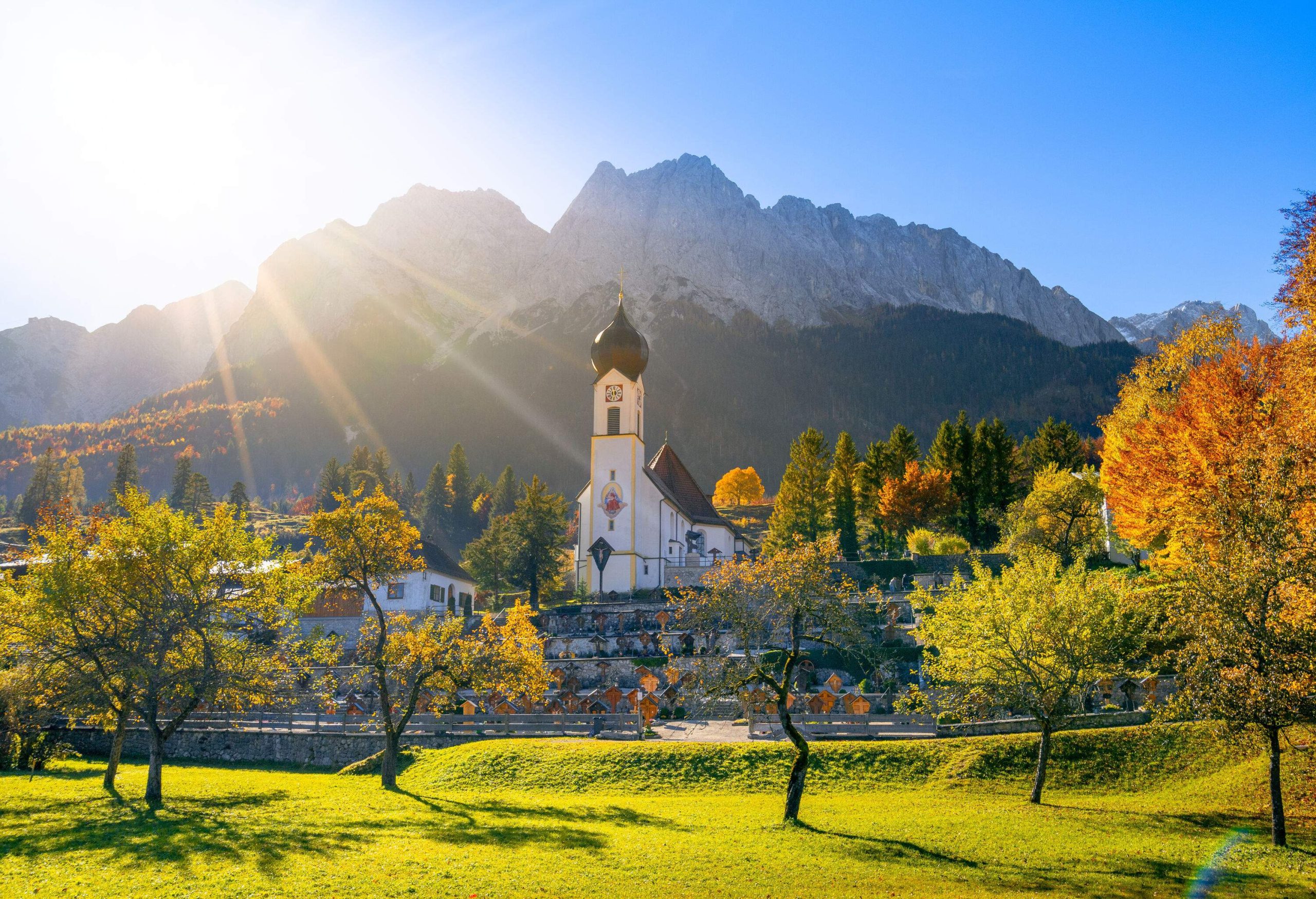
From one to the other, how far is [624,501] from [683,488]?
1239 cm

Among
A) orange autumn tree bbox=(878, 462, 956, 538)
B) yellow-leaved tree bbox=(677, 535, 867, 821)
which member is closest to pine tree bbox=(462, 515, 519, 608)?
orange autumn tree bbox=(878, 462, 956, 538)

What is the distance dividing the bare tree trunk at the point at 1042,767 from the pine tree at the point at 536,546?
129 feet

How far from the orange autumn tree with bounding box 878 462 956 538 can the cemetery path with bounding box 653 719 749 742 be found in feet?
116

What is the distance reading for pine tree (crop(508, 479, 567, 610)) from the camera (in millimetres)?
57281

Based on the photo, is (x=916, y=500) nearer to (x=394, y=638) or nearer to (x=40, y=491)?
(x=394, y=638)

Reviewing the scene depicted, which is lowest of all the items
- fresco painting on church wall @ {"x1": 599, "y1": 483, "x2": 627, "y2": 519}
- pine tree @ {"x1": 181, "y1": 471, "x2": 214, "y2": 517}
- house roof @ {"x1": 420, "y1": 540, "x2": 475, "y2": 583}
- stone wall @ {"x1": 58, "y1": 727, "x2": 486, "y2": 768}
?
stone wall @ {"x1": 58, "y1": 727, "x2": 486, "y2": 768}

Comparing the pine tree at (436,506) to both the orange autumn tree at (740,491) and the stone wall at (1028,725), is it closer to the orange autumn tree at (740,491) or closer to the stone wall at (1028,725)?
the orange autumn tree at (740,491)

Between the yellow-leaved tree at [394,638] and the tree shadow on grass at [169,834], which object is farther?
the yellow-leaved tree at [394,638]

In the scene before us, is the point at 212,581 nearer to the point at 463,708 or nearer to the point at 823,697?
the point at 463,708

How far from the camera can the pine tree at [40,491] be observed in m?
101

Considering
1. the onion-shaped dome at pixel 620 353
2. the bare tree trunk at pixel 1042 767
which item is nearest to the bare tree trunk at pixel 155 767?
the bare tree trunk at pixel 1042 767

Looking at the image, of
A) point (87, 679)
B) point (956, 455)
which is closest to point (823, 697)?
point (87, 679)

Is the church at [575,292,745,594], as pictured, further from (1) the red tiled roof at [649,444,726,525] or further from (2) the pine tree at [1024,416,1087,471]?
(2) the pine tree at [1024,416,1087,471]

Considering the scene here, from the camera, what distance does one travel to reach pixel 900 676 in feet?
116
